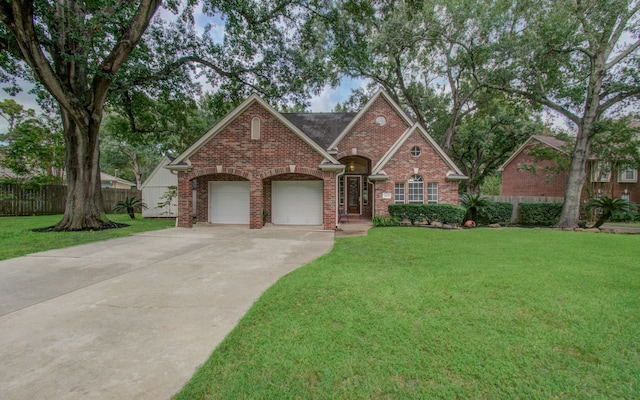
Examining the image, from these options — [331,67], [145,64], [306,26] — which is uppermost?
[331,67]

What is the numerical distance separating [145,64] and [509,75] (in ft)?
64.3

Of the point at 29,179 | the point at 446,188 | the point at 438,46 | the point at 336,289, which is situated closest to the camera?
the point at 336,289

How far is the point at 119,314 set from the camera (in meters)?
3.53

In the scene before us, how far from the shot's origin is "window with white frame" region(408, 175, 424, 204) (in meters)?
13.9

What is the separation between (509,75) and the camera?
1518cm

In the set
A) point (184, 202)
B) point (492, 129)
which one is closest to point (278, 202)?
point (184, 202)

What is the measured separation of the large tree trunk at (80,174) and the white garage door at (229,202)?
4670 mm

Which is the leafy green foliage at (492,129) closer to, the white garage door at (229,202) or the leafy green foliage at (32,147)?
the white garage door at (229,202)

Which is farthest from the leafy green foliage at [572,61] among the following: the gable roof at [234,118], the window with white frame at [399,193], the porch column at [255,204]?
the porch column at [255,204]

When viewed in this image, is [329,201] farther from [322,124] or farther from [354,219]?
[322,124]

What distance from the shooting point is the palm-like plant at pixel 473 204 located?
45.0 ft

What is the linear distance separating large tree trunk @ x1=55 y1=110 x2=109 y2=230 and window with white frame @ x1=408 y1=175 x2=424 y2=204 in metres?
14.5

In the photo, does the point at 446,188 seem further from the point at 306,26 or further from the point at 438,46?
the point at 438,46

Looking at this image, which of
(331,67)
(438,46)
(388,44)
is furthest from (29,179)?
(438,46)
